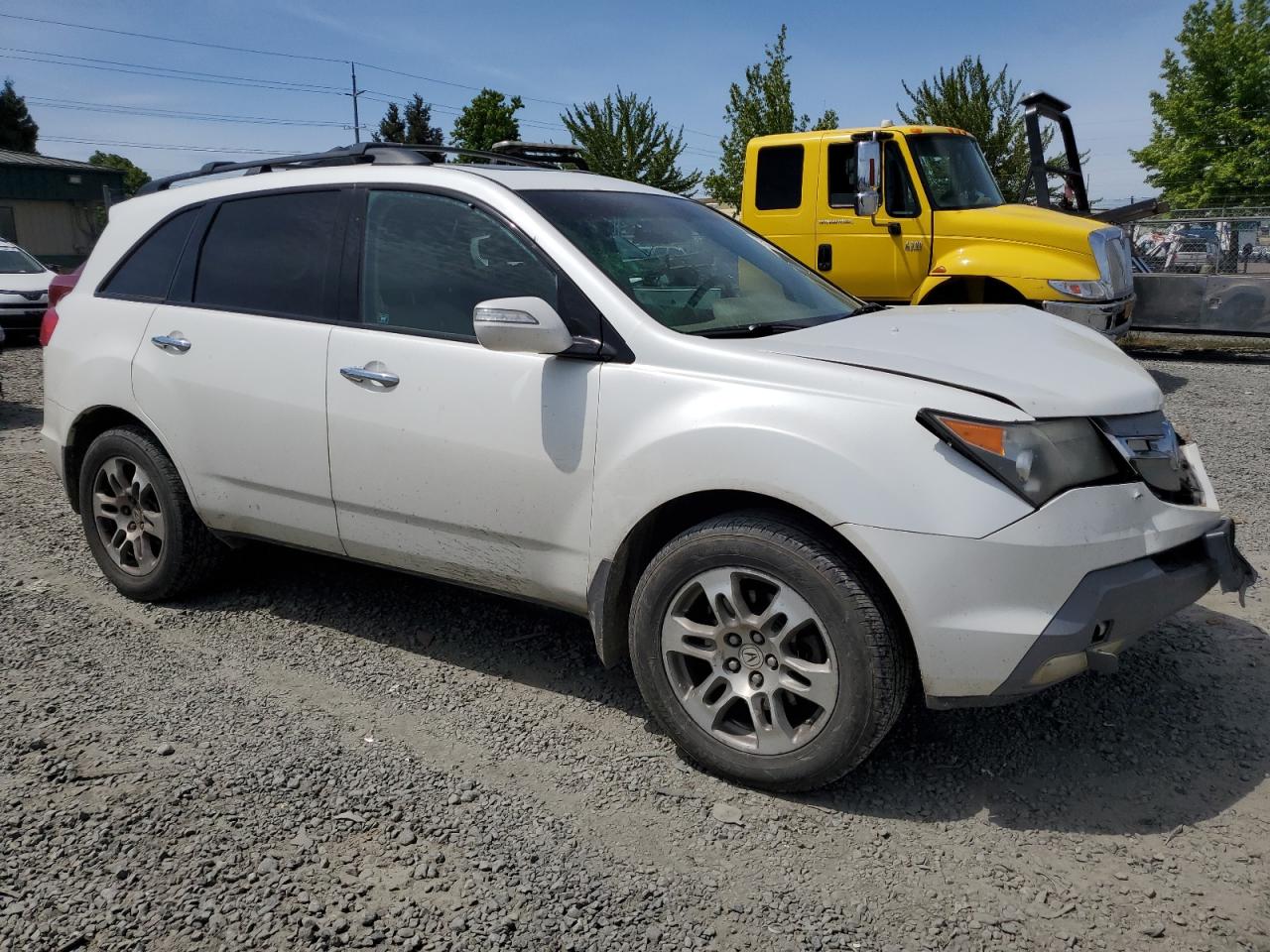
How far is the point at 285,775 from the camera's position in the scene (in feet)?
10.5

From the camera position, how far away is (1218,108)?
38.0m

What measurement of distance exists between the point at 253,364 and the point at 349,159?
0.94 meters

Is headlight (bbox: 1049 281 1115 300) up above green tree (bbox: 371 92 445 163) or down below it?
below

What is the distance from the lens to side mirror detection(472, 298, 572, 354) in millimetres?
3178

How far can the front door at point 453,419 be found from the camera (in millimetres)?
3324

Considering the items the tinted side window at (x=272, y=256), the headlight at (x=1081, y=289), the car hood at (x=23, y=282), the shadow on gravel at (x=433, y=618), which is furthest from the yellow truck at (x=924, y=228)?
the car hood at (x=23, y=282)

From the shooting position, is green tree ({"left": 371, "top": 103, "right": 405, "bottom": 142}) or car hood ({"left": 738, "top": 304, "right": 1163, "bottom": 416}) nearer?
car hood ({"left": 738, "top": 304, "right": 1163, "bottom": 416})

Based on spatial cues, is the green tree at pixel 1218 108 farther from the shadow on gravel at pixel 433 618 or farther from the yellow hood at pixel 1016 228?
the shadow on gravel at pixel 433 618

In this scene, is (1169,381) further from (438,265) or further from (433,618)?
(438,265)

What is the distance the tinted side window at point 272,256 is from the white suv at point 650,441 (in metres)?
0.01

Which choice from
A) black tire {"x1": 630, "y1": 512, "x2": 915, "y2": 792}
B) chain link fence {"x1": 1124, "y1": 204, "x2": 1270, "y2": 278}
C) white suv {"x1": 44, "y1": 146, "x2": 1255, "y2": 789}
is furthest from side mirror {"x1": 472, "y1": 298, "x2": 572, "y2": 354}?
chain link fence {"x1": 1124, "y1": 204, "x2": 1270, "y2": 278}

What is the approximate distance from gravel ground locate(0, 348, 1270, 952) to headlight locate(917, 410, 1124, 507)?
975 millimetres

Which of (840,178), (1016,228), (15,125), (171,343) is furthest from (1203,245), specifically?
(15,125)

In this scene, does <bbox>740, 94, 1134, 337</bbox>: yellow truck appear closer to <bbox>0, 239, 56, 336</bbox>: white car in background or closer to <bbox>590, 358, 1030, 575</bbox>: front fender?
<bbox>590, 358, 1030, 575</bbox>: front fender
